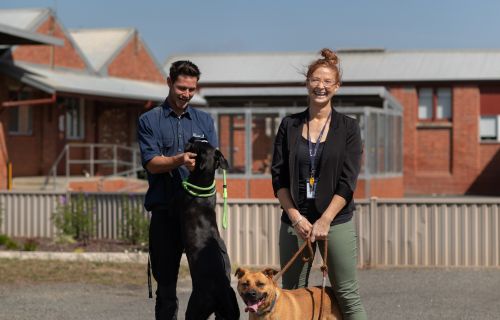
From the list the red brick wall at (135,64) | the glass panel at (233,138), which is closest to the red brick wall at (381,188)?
the glass panel at (233,138)

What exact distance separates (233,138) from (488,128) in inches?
802

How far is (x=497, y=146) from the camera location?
39062 mm

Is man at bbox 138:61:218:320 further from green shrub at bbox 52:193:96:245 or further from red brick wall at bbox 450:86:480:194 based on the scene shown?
red brick wall at bbox 450:86:480:194

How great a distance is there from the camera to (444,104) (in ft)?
130

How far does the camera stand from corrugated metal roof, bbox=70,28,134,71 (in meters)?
30.4

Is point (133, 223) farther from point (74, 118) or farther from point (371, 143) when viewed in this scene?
point (74, 118)

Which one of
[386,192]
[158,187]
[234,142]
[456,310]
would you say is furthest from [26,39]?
[158,187]

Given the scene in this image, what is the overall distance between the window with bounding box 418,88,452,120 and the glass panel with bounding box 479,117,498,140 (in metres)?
1.35

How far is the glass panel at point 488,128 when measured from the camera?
39.2 meters

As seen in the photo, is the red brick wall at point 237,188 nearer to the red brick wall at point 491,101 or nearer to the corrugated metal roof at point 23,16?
the corrugated metal roof at point 23,16

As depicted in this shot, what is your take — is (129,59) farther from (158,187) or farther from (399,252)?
(158,187)

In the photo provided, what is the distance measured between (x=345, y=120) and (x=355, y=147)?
0.57ft

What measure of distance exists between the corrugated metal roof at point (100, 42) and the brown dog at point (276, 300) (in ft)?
79.9

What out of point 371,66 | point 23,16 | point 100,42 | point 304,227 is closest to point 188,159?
point 304,227
